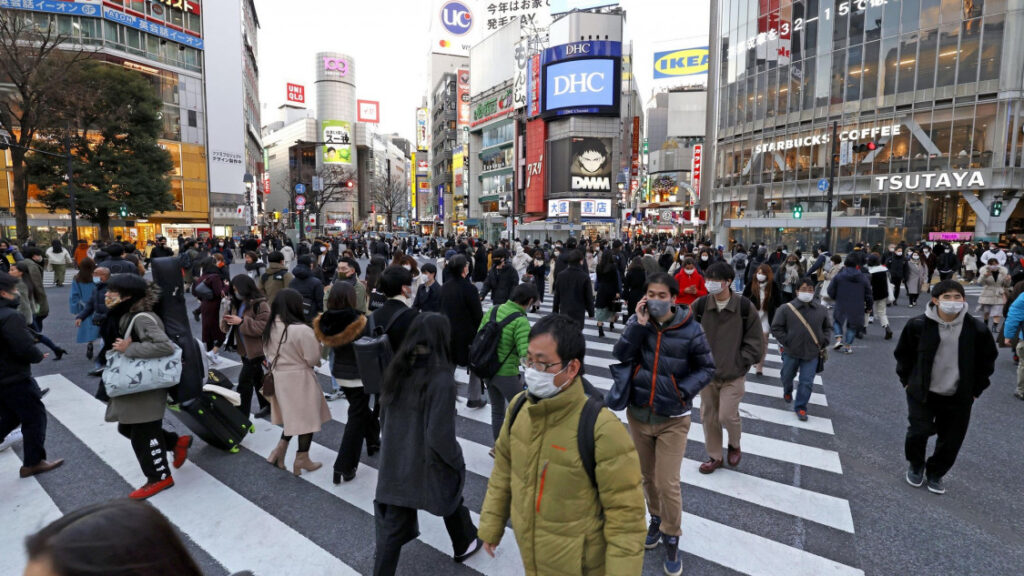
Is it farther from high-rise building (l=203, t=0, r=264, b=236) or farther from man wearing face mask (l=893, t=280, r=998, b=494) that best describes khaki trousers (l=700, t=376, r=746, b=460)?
high-rise building (l=203, t=0, r=264, b=236)

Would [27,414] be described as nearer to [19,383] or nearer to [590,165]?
[19,383]

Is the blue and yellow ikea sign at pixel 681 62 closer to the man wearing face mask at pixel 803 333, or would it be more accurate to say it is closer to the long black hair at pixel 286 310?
the man wearing face mask at pixel 803 333

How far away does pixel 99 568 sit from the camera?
0.98m

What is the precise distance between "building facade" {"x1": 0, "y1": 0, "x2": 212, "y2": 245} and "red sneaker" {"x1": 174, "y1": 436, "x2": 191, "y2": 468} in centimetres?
4188

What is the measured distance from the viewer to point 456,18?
107 metres

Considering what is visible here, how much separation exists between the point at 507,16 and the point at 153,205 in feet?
186

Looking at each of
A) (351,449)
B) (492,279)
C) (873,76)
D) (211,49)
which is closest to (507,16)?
(211,49)

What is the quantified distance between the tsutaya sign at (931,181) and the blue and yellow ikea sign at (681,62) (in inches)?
2433

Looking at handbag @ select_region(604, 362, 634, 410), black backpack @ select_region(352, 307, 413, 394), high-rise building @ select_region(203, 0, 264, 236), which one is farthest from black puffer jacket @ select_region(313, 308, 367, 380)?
high-rise building @ select_region(203, 0, 264, 236)

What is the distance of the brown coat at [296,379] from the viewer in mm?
4781

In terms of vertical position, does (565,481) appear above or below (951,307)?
below

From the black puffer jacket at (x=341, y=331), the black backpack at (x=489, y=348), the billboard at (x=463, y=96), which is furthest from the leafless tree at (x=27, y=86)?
the billboard at (x=463, y=96)

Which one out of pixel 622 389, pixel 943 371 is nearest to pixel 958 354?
pixel 943 371

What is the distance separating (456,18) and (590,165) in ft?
225
